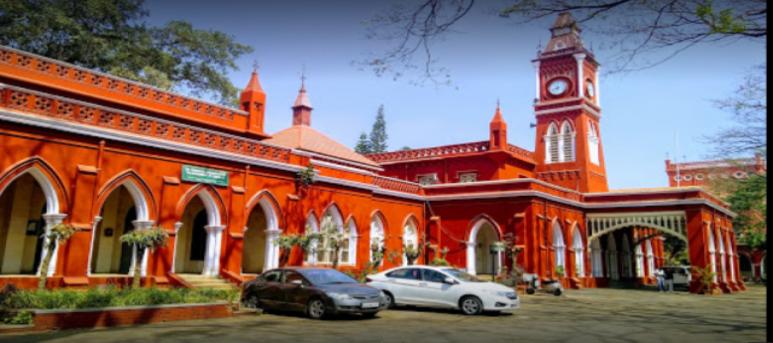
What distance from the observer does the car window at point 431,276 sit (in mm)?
14352

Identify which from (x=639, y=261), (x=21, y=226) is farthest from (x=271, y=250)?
(x=639, y=261)

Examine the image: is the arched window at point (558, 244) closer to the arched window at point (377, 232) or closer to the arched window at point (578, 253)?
the arched window at point (578, 253)

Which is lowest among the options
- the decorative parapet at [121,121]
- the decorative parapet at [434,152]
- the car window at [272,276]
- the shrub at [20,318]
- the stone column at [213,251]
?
the shrub at [20,318]

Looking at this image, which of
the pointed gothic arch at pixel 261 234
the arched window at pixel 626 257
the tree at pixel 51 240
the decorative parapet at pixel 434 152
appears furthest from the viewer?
the arched window at pixel 626 257

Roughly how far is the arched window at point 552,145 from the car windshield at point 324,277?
890 inches

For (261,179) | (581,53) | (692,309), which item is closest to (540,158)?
(581,53)

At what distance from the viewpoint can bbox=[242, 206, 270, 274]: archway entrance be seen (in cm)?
2148

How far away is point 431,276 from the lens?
47.6 feet

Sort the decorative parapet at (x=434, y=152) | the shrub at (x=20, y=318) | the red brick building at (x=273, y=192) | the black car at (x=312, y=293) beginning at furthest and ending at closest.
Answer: the decorative parapet at (x=434, y=152) → the red brick building at (x=273, y=192) → the black car at (x=312, y=293) → the shrub at (x=20, y=318)

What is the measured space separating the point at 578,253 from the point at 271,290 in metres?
19.7

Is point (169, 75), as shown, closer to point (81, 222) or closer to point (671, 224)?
point (81, 222)

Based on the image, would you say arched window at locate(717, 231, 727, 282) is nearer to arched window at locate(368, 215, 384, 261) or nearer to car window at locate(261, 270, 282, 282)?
arched window at locate(368, 215, 384, 261)

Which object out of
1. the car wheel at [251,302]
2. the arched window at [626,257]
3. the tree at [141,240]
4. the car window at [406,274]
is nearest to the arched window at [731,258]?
the arched window at [626,257]

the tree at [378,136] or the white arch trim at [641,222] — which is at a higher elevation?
the tree at [378,136]
